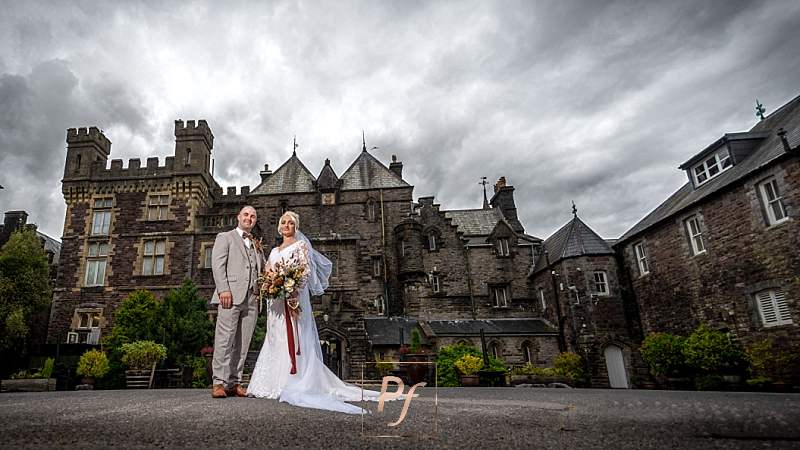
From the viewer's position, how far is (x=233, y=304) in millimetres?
6441

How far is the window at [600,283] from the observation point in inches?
922

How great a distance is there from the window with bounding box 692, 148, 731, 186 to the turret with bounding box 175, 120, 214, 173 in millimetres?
27164

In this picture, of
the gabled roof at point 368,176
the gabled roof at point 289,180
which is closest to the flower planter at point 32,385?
the gabled roof at point 289,180

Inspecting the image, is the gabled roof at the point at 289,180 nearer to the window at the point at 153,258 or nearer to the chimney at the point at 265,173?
the chimney at the point at 265,173

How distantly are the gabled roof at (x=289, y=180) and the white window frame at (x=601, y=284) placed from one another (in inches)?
705

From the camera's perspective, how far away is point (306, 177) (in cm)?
2936

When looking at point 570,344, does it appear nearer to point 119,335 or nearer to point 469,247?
point 469,247

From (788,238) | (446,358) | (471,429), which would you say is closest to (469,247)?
(446,358)

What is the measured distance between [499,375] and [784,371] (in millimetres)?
8974

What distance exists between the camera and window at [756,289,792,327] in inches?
575

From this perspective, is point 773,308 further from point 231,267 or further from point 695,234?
point 231,267

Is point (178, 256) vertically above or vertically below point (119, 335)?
above

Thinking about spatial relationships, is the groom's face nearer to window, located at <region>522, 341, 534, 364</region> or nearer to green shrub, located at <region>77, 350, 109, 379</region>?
A: green shrub, located at <region>77, 350, 109, 379</region>

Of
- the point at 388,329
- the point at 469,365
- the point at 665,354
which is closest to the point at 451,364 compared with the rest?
the point at 469,365
